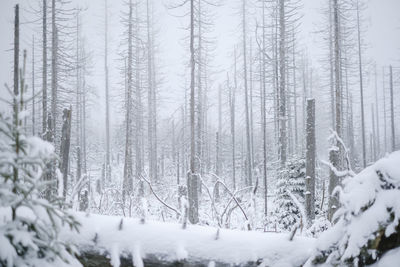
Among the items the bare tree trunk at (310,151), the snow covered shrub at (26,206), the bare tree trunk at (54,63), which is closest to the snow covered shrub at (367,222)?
the snow covered shrub at (26,206)

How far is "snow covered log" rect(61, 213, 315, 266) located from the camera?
6.38 ft

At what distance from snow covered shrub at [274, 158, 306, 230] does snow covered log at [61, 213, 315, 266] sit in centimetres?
664

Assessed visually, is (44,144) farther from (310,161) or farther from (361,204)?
(310,161)

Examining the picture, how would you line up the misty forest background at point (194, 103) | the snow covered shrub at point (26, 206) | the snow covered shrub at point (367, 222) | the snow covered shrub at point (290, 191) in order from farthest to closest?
the snow covered shrub at point (290, 191) → the misty forest background at point (194, 103) → the snow covered shrub at point (367, 222) → the snow covered shrub at point (26, 206)

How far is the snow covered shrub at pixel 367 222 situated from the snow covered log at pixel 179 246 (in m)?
0.18

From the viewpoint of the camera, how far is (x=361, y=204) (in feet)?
5.97

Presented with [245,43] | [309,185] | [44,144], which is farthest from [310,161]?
[245,43]

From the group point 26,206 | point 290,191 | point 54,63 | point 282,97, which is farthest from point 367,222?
point 54,63

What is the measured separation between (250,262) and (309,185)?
5.10m

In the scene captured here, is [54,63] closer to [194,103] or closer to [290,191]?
[194,103]

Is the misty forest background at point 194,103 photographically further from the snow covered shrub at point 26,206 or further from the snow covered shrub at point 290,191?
the snow covered shrub at point 26,206

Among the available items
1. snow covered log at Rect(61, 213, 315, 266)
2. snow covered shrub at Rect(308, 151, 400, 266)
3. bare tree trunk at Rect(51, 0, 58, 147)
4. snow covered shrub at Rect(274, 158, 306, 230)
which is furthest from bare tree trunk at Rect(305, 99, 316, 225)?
bare tree trunk at Rect(51, 0, 58, 147)

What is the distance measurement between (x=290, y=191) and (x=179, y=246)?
7.25 metres

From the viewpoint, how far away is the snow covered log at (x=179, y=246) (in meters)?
1.94
